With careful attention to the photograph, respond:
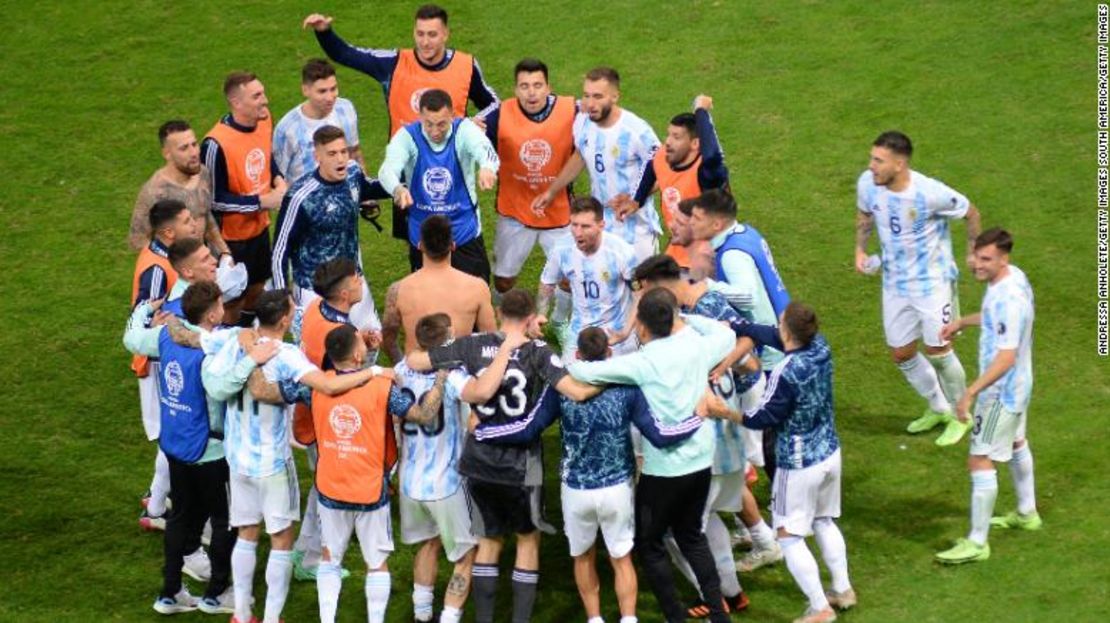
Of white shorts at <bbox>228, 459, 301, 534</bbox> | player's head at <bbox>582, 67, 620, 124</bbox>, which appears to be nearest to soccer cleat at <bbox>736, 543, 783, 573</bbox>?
white shorts at <bbox>228, 459, 301, 534</bbox>

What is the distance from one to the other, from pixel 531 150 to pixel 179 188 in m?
2.86

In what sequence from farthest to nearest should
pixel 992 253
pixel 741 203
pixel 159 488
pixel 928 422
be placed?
pixel 741 203
pixel 928 422
pixel 159 488
pixel 992 253

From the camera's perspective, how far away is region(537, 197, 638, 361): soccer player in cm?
1217

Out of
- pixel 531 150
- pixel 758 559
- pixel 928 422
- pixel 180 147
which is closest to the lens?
pixel 758 559

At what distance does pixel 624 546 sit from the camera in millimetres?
10531

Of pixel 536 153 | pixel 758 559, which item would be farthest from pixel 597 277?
pixel 758 559

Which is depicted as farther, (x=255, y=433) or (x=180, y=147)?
(x=180, y=147)

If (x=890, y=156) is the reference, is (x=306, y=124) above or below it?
above

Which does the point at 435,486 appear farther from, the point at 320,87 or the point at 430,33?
the point at 430,33

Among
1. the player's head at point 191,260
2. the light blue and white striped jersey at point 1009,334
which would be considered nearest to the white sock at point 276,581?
the player's head at point 191,260

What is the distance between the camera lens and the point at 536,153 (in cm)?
1405

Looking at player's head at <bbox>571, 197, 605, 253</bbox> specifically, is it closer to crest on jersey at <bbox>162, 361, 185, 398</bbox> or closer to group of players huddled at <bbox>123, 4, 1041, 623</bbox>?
group of players huddled at <bbox>123, 4, 1041, 623</bbox>

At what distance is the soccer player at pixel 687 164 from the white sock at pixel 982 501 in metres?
2.52

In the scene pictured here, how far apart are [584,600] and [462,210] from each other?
379cm
